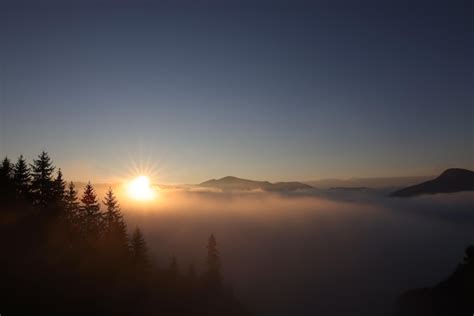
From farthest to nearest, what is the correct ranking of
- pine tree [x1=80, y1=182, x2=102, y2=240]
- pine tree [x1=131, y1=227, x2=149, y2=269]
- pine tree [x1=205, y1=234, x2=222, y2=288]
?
pine tree [x1=205, y1=234, x2=222, y2=288]
pine tree [x1=131, y1=227, x2=149, y2=269]
pine tree [x1=80, y1=182, x2=102, y2=240]

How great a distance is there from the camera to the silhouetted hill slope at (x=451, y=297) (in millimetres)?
60438

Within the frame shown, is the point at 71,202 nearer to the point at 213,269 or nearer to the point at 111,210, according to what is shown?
the point at 111,210

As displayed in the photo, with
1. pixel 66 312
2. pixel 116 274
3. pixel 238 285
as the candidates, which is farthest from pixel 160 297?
pixel 238 285

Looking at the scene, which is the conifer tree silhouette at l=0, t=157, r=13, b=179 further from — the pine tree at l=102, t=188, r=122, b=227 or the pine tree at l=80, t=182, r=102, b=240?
the pine tree at l=102, t=188, r=122, b=227

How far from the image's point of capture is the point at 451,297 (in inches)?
2618

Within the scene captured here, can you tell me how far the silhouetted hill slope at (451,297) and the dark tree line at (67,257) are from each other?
55.8 metres

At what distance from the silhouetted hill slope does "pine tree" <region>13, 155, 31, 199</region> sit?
8037 centimetres

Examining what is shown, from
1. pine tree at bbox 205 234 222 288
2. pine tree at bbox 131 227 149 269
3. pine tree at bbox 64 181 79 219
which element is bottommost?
pine tree at bbox 205 234 222 288

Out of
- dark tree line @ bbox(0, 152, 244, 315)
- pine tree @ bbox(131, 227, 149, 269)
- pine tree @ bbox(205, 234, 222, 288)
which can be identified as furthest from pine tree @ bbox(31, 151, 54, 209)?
pine tree @ bbox(205, 234, 222, 288)

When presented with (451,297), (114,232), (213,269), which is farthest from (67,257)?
(451,297)

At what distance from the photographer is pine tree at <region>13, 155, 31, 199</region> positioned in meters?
36.5

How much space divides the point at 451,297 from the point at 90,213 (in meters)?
80.0

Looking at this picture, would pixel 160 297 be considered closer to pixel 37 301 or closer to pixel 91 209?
pixel 91 209

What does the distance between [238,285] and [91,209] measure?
494 feet
